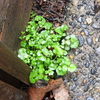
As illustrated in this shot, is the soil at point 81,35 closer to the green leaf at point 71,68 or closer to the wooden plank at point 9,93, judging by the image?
the green leaf at point 71,68

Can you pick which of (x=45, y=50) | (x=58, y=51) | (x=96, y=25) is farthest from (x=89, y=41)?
(x=45, y=50)

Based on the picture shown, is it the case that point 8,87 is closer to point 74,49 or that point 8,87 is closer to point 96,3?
point 74,49

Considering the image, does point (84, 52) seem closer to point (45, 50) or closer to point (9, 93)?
point (45, 50)

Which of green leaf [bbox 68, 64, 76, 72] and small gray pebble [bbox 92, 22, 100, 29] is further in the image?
small gray pebble [bbox 92, 22, 100, 29]

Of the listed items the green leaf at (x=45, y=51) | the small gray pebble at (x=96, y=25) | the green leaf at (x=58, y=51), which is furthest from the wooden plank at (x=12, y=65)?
the small gray pebble at (x=96, y=25)

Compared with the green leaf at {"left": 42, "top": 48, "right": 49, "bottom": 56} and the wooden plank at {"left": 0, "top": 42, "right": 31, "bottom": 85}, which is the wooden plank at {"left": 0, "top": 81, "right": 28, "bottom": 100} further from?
the green leaf at {"left": 42, "top": 48, "right": 49, "bottom": 56}

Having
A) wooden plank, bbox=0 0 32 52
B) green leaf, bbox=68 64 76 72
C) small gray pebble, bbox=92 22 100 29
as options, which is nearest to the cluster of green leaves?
green leaf, bbox=68 64 76 72

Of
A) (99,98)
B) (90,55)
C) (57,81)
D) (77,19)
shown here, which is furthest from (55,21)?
(99,98)
